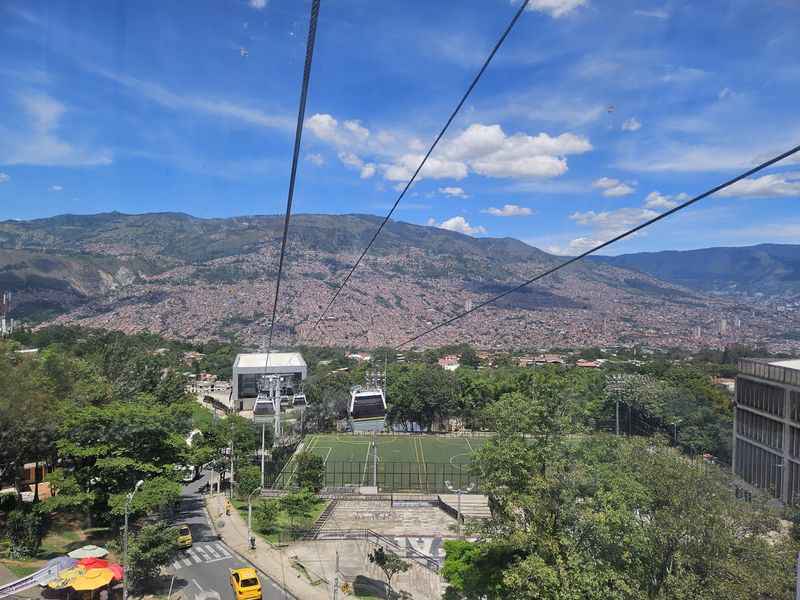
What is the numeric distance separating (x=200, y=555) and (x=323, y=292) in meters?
108

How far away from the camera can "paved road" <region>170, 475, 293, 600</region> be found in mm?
11875

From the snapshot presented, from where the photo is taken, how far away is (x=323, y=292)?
12169cm

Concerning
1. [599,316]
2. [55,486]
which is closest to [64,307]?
[55,486]

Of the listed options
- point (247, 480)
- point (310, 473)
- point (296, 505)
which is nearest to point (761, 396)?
point (310, 473)

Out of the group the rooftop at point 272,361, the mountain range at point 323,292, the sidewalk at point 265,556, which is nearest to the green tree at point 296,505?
the sidewalk at point 265,556

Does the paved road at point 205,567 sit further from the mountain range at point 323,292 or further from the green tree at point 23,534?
the mountain range at point 323,292

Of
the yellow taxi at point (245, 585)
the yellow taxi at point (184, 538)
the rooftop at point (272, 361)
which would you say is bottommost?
the yellow taxi at point (184, 538)

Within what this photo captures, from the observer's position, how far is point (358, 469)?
26.0 metres

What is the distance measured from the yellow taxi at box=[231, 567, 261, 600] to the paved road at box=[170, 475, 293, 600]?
0.36 metres

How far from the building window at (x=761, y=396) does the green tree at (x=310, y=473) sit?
16.5 meters

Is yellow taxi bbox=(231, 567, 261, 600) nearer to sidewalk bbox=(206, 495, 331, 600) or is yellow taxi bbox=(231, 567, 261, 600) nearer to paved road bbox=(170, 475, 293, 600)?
paved road bbox=(170, 475, 293, 600)

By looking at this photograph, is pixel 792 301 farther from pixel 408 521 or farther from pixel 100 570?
pixel 100 570

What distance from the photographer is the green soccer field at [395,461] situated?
2348 cm

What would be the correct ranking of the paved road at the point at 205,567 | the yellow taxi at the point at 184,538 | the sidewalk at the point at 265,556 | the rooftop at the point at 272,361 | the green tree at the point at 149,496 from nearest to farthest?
the paved road at the point at 205,567 → the sidewalk at the point at 265,556 → the green tree at the point at 149,496 → the yellow taxi at the point at 184,538 → the rooftop at the point at 272,361
